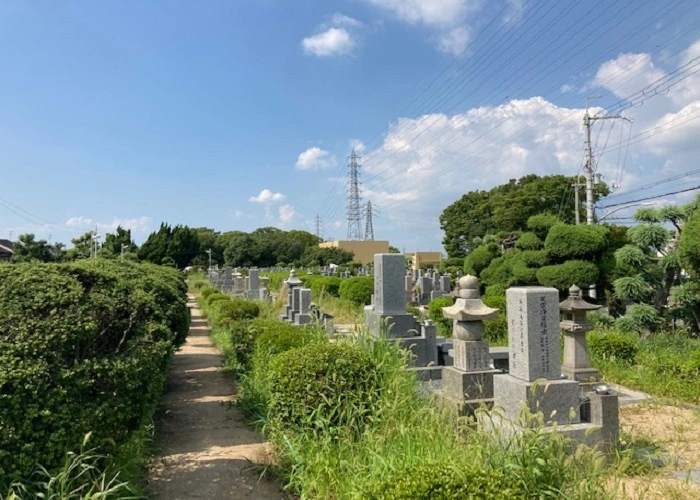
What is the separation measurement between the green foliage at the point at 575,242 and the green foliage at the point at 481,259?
16.5ft

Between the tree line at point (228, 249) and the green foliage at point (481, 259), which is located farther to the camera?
the tree line at point (228, 249)

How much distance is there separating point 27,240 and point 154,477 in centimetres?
2498

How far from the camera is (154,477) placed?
161 inches

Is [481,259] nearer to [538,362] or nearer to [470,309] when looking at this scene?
[470,309]

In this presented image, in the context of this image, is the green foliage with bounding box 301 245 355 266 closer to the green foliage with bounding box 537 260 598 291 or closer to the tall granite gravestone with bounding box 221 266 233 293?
the tall granite gravestone with bounding box 221 266 233 293

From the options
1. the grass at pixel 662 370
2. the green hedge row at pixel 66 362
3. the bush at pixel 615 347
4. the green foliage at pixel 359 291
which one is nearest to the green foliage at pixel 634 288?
the grass at pixel 662 370

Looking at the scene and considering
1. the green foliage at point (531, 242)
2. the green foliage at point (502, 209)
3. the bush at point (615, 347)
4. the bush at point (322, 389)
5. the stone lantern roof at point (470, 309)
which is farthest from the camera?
the green foliage at point (502, 209)

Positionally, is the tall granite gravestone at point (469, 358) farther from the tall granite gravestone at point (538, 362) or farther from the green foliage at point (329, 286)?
the green foliage at point (329, 286)

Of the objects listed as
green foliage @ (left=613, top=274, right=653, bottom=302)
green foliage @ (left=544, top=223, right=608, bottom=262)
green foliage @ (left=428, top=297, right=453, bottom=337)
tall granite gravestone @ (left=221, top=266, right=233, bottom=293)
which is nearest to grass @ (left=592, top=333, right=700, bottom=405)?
green foliage @ (left=613, top=274, right=653, bottom=302)

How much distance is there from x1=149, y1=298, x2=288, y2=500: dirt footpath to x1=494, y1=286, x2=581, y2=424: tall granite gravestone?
210 centimetres

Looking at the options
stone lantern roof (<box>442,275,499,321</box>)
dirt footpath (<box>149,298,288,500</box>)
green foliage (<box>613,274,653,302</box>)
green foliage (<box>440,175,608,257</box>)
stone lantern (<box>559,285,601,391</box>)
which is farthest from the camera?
green foliage (<box>440,175,608,257</box>)

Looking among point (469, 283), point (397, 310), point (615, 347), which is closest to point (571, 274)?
point (615, 347)

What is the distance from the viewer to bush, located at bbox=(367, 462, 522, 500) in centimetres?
224

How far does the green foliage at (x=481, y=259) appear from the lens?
17.8m
